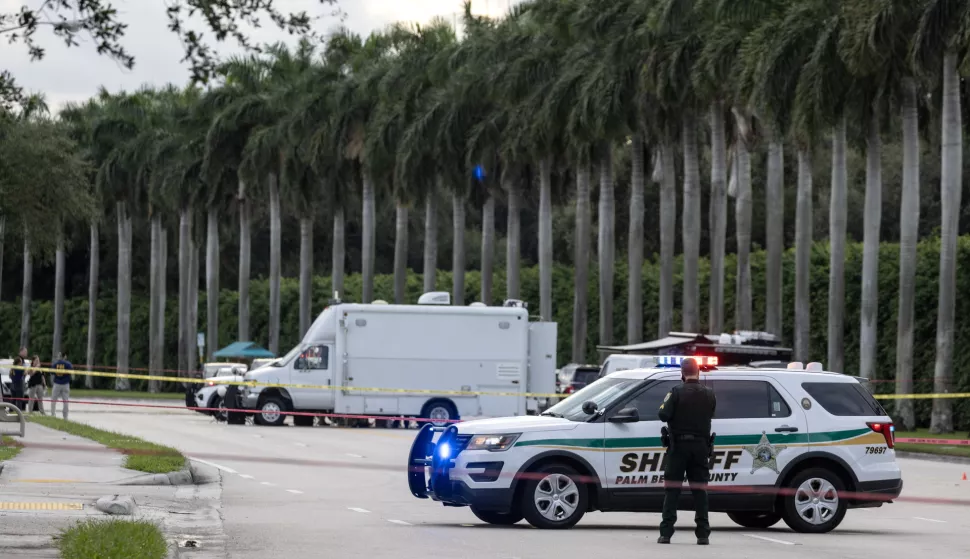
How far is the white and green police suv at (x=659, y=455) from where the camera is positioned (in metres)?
15.4

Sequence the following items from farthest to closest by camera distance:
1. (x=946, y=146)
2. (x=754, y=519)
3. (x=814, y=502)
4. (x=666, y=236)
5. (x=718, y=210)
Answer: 1. (x=666, y=236)
2. (x=718, y=210)
3. (x=946, y=146)
4. (x=754, y=519)
5. (x=814, y=502)

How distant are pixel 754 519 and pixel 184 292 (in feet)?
205

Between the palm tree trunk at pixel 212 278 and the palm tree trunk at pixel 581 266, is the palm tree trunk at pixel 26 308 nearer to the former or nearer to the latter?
the palm tree trunk at pixel 212 278

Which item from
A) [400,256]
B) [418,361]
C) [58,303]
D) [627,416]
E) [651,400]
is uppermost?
[400,256]

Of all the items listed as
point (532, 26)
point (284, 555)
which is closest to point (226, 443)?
point (284, 555)

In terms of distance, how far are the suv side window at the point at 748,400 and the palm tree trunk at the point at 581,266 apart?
120ft

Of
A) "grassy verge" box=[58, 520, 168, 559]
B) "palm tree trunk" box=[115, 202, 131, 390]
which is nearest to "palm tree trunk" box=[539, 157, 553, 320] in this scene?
"palm tree trunk" box=[115, 202, 131, 390]

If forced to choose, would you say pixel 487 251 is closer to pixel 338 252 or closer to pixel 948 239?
pixel 338 252

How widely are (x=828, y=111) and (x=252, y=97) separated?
3429 cm

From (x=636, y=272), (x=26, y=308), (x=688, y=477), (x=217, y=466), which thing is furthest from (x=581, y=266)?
(x=26, y=308)

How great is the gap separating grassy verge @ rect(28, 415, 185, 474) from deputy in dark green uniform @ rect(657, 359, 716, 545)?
27.7 ft

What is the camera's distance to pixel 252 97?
2643 inches

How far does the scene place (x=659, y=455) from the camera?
15516mm

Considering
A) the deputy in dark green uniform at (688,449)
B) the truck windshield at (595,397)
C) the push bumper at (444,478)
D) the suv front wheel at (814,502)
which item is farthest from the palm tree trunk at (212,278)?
the deputy in dark green uniform at (688,449)
